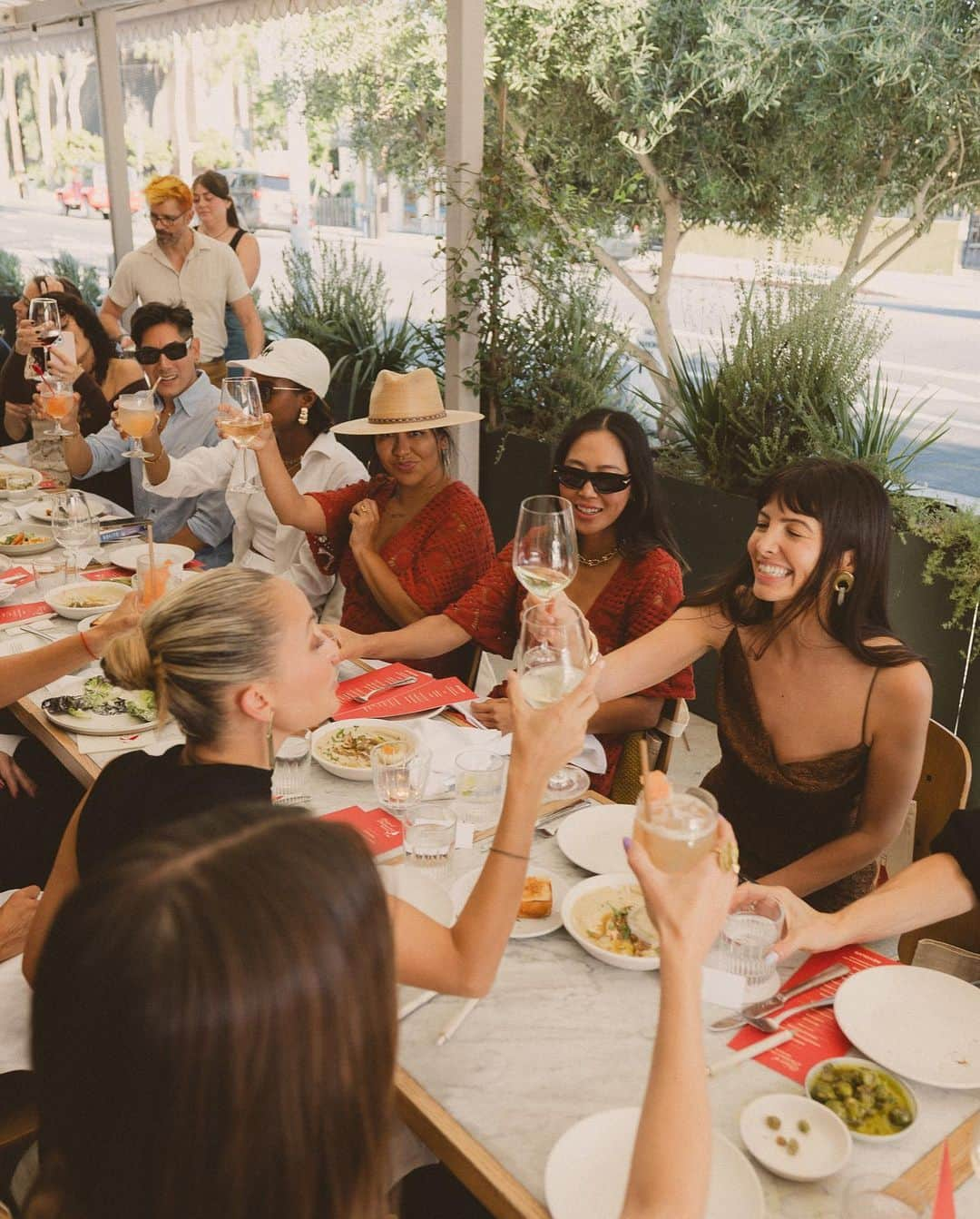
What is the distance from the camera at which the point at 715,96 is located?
177 inches

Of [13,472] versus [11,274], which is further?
[11,274]

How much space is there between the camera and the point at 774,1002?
5.18 feet

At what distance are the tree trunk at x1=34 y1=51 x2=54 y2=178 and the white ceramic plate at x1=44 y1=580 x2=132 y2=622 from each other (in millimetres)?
8191

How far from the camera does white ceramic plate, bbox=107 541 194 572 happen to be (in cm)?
353

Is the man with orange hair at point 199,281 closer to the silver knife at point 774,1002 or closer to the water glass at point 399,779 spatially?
the water glass at point 399,779

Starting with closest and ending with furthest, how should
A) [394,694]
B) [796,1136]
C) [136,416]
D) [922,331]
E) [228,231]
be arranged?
1. [796,1136]
2. [394,694]
3. [136,416]
4. [922,331]
5. [228,231]

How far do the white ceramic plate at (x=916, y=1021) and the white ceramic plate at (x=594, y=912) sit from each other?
0.29m

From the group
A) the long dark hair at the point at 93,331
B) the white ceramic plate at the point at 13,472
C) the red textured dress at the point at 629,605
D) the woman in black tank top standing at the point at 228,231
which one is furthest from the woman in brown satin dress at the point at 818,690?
the woman in black tank top standing at the point at 228,231

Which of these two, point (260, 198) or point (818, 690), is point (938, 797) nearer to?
point (818, 690)

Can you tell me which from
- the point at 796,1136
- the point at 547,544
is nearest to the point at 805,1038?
the point at 796,1136

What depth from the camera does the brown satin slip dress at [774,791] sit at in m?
2.29

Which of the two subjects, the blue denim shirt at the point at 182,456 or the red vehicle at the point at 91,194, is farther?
the red vehicle at the point at 91,194

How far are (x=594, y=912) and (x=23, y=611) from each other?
207 cm

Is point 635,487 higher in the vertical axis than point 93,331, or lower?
lower
